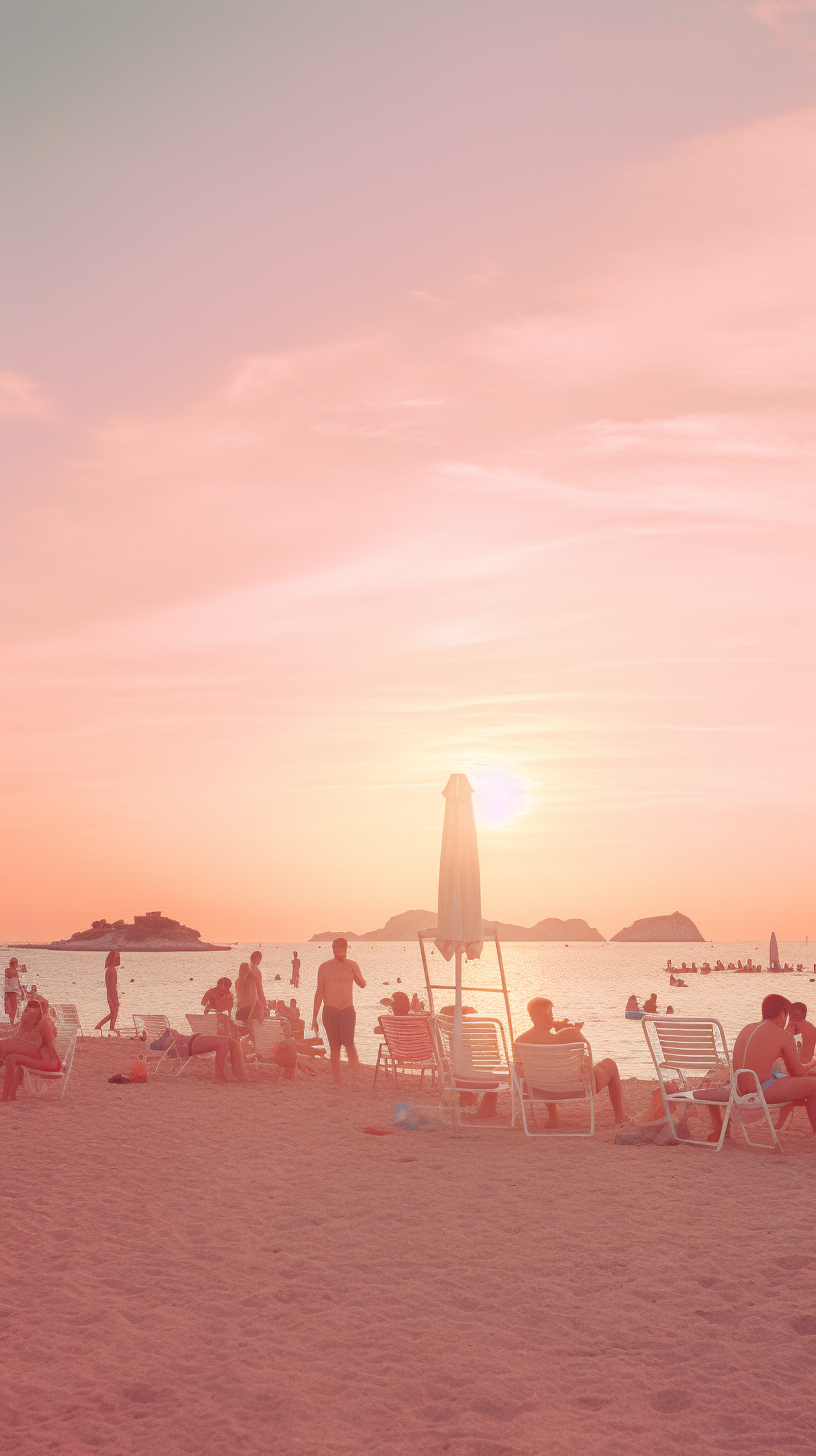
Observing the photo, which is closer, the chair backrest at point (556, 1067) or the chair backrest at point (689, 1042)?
the chair backrest at point (689, 1042)

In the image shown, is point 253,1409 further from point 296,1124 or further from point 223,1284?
point 296,1124

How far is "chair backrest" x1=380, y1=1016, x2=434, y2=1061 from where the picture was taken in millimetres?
11891

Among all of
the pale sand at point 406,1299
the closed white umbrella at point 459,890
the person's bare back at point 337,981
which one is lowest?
the pale sand at point 406,1299

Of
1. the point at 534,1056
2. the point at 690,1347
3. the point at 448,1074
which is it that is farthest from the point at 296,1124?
the point at 690,1347

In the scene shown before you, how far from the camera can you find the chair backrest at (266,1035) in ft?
44.6

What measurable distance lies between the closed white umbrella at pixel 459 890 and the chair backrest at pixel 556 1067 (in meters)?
1.40

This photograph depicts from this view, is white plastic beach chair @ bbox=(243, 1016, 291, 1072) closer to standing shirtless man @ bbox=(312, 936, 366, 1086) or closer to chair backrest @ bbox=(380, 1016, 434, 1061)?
standing shirtless man @ bbox=(312, 936, 366, 1086)

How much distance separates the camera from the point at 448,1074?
10.2 meters

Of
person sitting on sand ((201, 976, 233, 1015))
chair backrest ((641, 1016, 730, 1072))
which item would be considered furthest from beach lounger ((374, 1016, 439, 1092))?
chair backrest ((641, 1016, 730, 1072))

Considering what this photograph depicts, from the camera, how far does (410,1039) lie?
468 inches

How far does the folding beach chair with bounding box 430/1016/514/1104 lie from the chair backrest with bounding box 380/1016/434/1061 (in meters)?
1.40

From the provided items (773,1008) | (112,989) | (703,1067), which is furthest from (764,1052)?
(112,989)

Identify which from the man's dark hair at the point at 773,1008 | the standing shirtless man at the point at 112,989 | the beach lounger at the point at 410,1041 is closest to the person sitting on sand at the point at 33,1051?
the beach lounger at the point at 410,1041

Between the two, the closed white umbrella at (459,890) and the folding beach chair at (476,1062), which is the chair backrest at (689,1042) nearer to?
the folding beach chair at (476,1062)
